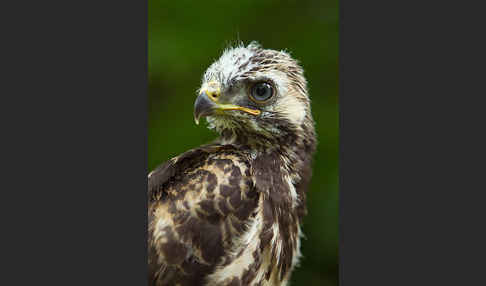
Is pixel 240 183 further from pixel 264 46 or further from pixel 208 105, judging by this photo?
pixel 264 46

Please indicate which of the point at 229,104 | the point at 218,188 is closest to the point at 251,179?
the point at 218,188

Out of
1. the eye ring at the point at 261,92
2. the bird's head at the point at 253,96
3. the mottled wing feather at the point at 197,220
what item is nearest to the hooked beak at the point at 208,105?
the bird's head at the point at 253,96

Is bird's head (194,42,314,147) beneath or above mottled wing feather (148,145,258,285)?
above

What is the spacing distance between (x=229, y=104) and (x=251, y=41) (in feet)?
1.33

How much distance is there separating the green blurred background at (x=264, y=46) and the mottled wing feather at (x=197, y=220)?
29 centimetres

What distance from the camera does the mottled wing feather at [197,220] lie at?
2893 mm

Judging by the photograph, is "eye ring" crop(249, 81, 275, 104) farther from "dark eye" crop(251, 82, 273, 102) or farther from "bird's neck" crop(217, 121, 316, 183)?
"bird's neck" crop(217, 121, 316, 183)

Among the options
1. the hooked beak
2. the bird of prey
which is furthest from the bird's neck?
the hooked beak

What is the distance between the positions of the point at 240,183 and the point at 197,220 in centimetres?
31

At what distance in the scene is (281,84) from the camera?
3225 millimetres

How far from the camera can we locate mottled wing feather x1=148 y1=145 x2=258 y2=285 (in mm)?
2893

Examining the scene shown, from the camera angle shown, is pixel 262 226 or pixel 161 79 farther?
pixel 161 79

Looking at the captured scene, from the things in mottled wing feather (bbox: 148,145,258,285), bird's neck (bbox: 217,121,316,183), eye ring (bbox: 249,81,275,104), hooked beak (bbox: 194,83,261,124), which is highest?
eye ring (bbox: 249,81,275,104)

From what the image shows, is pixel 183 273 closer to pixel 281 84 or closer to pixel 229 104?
pixel 229 104
